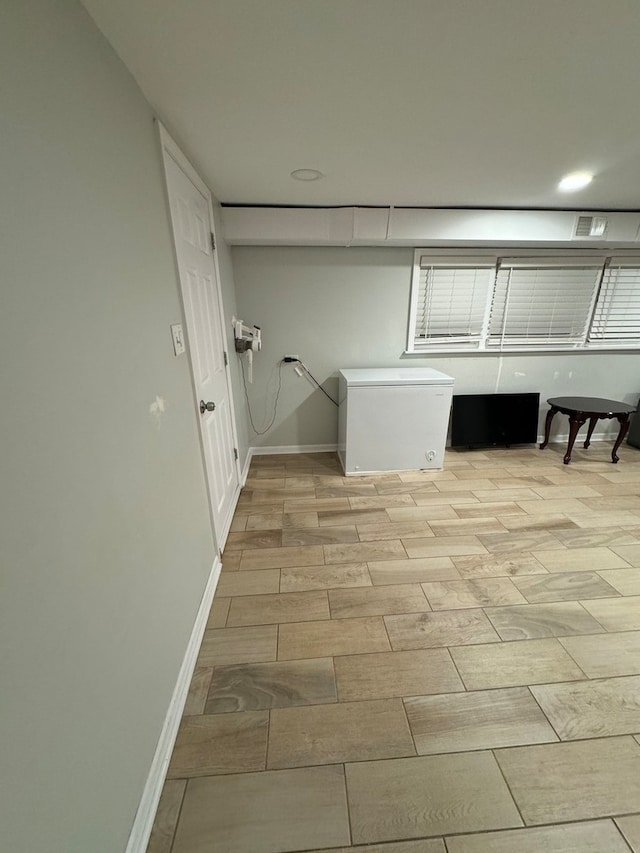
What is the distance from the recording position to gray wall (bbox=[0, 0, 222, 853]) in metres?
0.53

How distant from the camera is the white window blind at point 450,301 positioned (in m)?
2.82

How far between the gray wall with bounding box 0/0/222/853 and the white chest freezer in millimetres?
1768

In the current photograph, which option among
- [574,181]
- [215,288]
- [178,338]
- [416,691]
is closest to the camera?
[416,691]

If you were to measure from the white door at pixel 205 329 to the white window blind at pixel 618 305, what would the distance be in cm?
353

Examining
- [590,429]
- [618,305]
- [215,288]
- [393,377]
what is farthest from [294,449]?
[618,305]

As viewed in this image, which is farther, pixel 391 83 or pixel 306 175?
pixel 306 175

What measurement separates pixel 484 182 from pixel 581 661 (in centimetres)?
248

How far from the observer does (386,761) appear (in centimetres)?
101

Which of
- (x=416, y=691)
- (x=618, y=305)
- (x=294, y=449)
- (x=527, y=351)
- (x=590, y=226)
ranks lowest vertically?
(x=416, y=691)

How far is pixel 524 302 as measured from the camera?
2998mm

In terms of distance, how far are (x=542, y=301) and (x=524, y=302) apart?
188 millimetres

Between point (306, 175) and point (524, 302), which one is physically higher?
point (306, 175)

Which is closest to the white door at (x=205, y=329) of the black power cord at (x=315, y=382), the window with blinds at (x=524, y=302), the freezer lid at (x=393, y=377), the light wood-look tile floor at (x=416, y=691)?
the light wood-look tile floor at (x=416, y=691)

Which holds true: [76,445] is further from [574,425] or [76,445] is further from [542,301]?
[542,301]
